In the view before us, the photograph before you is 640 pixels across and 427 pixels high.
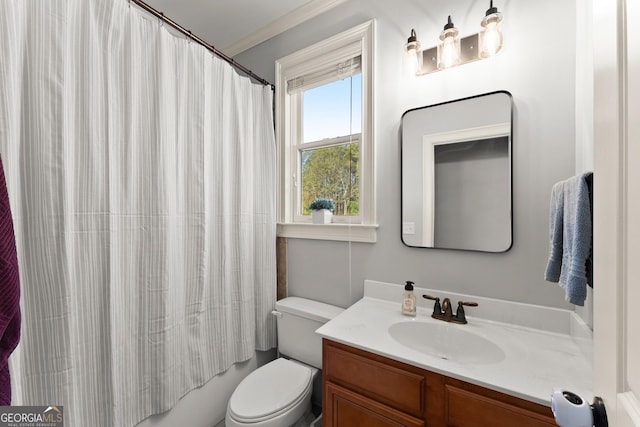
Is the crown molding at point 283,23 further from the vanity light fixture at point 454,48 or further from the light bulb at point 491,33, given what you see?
the light bulb at point 491,33

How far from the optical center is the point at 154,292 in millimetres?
1201

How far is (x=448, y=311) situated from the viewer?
123 centimetres

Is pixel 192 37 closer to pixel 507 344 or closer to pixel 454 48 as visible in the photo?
pixel 454 48

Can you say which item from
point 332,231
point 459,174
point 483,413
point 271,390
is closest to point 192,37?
point 332,231

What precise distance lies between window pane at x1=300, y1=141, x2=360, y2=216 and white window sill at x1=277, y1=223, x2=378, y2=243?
0.12 metres

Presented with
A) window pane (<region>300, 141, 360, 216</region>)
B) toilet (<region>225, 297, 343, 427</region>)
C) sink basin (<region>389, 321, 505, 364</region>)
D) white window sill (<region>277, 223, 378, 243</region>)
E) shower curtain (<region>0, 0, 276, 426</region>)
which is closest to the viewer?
shower curtain (<region>0, 0, 276, 426</region>)

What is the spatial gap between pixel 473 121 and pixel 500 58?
→ 0.29m

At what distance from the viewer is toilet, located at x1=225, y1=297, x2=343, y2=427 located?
3.90 feet

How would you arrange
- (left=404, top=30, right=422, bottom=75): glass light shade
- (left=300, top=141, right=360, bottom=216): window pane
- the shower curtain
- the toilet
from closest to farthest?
the shower curtain, the toilet, (left=404, top=30, right=422, bottom=75): glass light shade, (left=300, top=141, right=360, bottom=216): window pane

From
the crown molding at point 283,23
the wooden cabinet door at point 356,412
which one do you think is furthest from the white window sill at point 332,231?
the crown molding at point 283,23

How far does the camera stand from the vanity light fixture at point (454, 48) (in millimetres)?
1154

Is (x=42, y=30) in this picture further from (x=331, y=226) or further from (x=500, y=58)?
(x=500, y=58)

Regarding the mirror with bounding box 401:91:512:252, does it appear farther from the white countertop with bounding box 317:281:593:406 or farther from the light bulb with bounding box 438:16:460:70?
the white countertop with bounding box 317:281:593:406

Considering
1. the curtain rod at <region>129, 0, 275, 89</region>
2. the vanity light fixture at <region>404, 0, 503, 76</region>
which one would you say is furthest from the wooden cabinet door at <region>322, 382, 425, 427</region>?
the curtain rod at <region>129, 0, 275, 89</region>
